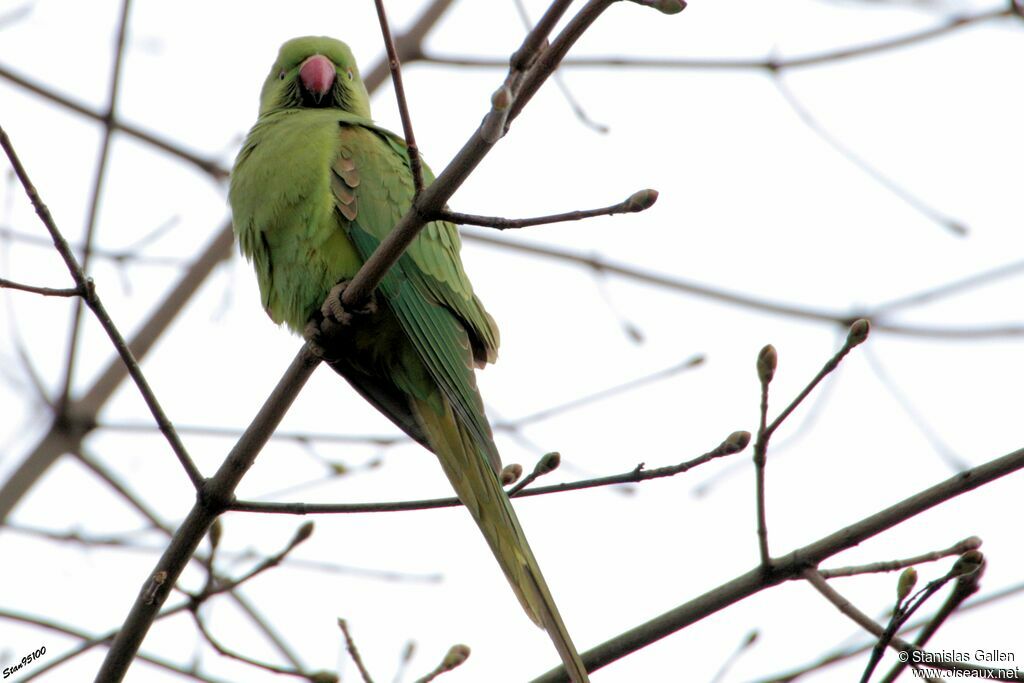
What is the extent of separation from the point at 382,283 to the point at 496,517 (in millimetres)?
846

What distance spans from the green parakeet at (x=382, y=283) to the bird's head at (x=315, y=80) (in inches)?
18.5

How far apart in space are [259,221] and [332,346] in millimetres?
776

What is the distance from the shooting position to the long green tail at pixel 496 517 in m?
2.64

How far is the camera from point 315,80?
4.30m

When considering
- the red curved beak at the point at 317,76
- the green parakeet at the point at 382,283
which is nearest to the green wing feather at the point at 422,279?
the green parakeet at the point at 382,283

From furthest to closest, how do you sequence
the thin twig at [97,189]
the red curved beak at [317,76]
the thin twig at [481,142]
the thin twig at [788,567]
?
the red curved beak at [317,76]
the thin twig at [97,189]
the thin twig at [788,567]
the thin twig at [481,142]

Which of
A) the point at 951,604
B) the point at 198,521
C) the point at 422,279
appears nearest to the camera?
the point at 951,604

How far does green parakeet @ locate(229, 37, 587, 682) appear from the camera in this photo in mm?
3299

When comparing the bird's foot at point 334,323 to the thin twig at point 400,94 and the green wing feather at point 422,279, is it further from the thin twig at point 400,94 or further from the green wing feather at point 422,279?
the thin twig at point 400,94

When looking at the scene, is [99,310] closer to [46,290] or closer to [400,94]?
[46,290]

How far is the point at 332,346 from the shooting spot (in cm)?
303

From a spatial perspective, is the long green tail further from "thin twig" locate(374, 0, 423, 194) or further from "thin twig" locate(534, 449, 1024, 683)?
"thin twig" locate(374, 0, 423, 194)

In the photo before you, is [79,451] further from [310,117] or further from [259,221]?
[310,117]

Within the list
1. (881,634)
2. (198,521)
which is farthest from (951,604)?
(198,521)
